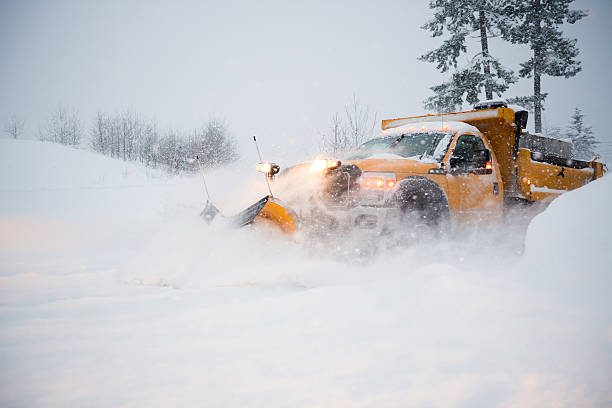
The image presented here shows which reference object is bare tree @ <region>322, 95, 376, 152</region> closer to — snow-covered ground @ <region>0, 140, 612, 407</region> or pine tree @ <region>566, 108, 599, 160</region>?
snow-covered ground @ <region>0, 140, 612, 407</region>

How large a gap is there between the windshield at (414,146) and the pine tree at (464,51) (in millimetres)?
14596

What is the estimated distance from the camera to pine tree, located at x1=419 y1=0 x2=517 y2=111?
17.0 metres

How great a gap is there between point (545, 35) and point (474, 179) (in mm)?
18854

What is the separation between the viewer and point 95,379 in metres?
1.82

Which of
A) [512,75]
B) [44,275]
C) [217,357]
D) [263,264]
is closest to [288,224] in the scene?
[263,264]

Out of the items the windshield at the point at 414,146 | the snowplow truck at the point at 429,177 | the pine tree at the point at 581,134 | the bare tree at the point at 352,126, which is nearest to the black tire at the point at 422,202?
the snowplow truck at the point at 429,177

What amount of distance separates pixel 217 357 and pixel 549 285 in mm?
2391

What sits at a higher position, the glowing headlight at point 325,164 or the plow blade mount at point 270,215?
the glowing headlight at point 325,164

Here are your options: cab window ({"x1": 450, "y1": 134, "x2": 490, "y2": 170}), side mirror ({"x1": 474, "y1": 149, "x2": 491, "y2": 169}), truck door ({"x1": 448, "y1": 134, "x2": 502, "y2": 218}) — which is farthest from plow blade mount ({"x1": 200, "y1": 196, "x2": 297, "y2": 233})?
side mirror ({"x1": 474, "y1": 149, "x2": 491, "y2": 169})

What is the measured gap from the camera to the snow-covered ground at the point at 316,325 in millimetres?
1709

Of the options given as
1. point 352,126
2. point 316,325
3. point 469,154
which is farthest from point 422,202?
point 352,126

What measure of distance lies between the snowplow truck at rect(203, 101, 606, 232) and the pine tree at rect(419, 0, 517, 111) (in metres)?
12.2

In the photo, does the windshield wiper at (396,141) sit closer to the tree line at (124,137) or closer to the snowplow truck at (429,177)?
the snowplow truck at (429,177)

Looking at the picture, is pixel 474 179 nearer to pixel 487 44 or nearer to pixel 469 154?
pixel 469 154
